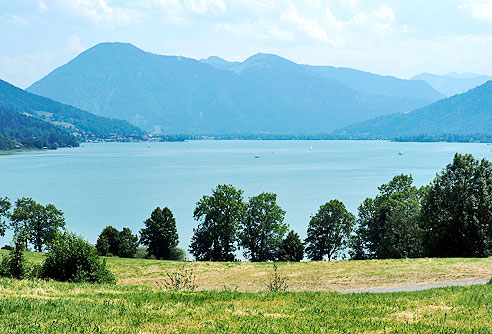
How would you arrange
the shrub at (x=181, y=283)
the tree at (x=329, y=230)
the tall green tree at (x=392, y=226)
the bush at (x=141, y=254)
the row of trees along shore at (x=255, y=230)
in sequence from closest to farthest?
1. the shrub at (x=181, y=283)
2. the tall green tree at (x=392, y=226)
3. the row of trees along shore at (x=255, y=230)
4. the tree at (x=329, y=230)
5. the bush at (x=141, y=254)

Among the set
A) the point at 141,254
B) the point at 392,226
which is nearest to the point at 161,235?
the point at 141,254

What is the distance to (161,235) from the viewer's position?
167 ft

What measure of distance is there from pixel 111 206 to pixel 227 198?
1594 inches

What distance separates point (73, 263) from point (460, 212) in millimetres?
27007

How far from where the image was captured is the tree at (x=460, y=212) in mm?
33875

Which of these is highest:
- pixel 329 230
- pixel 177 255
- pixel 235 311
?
pixel 235 311

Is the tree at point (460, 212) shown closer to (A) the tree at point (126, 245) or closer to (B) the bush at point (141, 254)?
(A) the tree at point (126, 245)

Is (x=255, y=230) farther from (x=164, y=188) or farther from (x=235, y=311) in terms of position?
(x=164, y=188)

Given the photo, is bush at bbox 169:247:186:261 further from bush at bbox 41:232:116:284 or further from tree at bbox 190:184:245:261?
bush at bbox 41:232:116:284

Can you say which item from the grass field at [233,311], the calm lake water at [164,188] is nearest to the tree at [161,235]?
the calm lake water at [164,188]

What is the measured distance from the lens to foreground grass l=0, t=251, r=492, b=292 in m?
21.3

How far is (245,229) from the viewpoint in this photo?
50.7 metres

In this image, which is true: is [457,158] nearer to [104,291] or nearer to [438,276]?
[438,276]

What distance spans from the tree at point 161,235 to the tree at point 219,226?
2.58 meters
